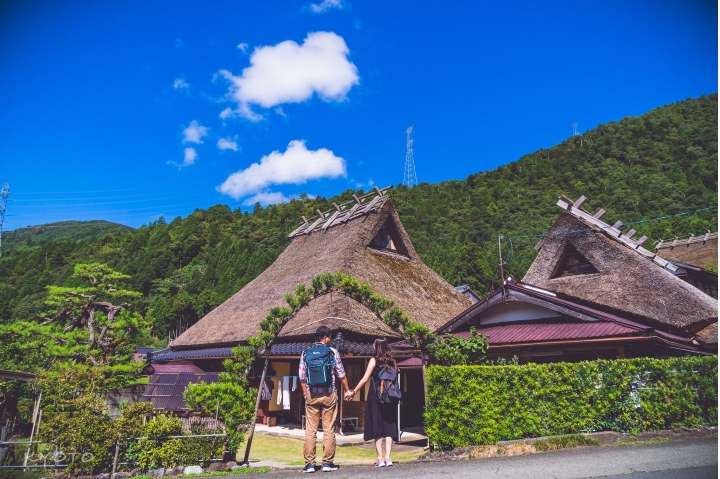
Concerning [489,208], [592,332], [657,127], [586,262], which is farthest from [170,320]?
[657,127]

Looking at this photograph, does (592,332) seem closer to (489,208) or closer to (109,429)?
(109,429)

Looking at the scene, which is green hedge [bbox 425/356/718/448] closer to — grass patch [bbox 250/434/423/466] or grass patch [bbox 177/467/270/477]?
grass patch [bbox 250/434/423/466]

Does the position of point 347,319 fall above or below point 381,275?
below

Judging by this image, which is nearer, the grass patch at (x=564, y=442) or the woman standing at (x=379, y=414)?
the woman standing at (x=379, y=414)

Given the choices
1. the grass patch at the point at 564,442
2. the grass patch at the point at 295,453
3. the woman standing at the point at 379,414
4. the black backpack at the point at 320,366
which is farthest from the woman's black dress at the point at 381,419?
the grass patch at the point at 564,442

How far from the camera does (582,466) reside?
532 centimetres

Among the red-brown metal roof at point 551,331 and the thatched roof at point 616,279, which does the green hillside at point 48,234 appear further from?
the red-brown metal roof at point 551,331

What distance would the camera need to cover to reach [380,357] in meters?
6.23

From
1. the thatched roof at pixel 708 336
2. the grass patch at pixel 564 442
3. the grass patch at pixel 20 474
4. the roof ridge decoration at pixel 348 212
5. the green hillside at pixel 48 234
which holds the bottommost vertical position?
the grass patch at pixel 20 474

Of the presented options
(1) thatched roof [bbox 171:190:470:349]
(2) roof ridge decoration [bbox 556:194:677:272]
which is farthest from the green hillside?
(2) roof ridge decoration [bbox 556:194:677:272]

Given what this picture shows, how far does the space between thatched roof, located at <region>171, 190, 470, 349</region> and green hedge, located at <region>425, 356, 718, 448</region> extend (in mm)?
5350

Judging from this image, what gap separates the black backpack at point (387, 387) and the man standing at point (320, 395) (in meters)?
0.59

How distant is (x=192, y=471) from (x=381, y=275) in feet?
38.7

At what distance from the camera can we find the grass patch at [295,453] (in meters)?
7.82
